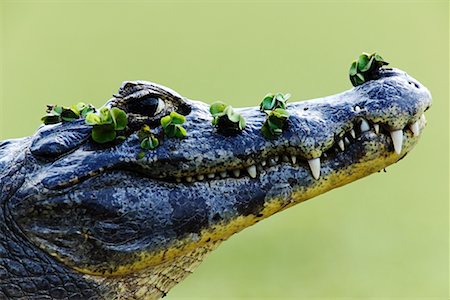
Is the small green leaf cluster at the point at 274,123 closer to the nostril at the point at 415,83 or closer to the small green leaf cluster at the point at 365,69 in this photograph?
the small green leaf cluster at the point at 365,69

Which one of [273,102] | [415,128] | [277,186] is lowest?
[277,186]

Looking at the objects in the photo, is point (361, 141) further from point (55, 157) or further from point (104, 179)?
point (55, 157)

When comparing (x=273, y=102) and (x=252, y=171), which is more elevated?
(x=273, y=102)

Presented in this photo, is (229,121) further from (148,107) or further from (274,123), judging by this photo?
(148,107)

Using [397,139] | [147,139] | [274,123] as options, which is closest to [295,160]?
[274,123]

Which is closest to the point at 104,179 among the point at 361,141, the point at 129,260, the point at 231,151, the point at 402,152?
the point at 129,260

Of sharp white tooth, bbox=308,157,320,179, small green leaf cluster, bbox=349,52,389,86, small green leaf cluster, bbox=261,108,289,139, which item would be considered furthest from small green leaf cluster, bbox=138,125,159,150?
small green leaf cluster, bbox=349,52,389,86

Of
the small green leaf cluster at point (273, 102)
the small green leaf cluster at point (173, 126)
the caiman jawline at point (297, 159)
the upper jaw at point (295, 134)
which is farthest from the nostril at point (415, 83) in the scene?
the small green leaf cluster at point (173, 126)
